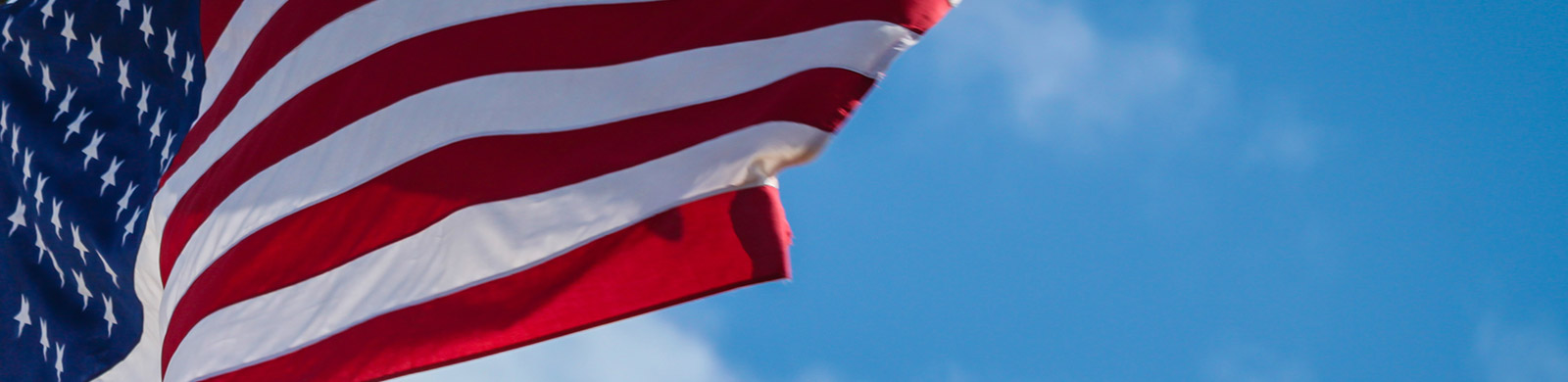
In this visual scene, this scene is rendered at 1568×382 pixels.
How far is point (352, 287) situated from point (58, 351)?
2806mm

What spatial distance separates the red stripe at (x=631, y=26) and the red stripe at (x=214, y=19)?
891mm

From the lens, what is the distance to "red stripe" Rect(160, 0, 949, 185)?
427 centimetres

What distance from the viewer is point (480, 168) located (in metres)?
4.55

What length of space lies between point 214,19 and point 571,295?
2890 millimetres

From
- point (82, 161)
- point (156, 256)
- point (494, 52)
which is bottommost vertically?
point (156, 256)

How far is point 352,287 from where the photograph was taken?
4.52 meters

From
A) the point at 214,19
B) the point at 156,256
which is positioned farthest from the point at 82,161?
the point at 214,19

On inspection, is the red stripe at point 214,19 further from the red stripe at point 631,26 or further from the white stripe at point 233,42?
the red stripe at point 631,26

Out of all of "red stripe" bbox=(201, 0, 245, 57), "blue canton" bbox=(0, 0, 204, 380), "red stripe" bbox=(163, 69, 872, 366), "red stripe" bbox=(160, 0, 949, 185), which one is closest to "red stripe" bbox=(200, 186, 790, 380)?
"red stripe" bbox=(163, 69, 872, 366)

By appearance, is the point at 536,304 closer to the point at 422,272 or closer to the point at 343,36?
the point at 422,272

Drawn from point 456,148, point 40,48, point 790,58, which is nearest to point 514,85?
point 456,148

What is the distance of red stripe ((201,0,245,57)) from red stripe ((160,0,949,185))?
35.1 inches

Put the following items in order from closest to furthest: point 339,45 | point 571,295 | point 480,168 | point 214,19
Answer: point 571,295 → point 480,168 → point 339,45 → point 214,19

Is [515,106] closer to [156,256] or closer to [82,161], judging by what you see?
[156,256]
